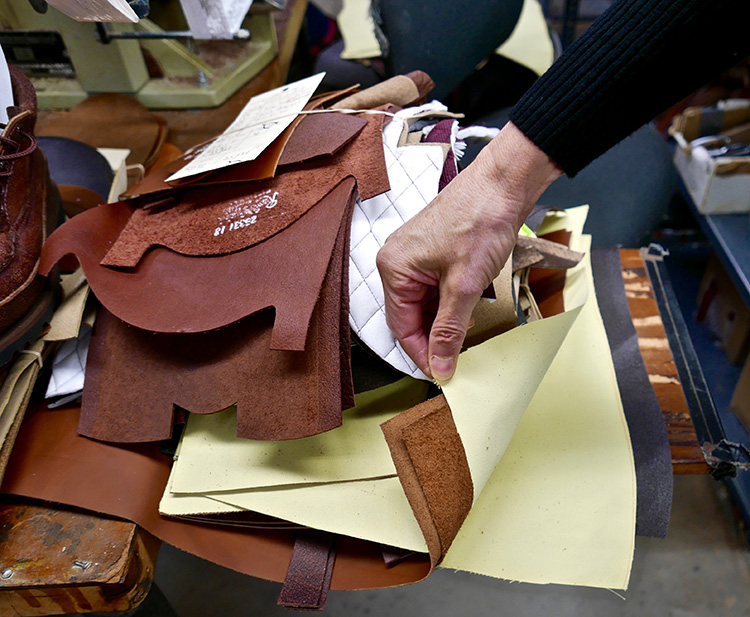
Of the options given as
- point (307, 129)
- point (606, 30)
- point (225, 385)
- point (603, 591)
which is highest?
point (606, 30)

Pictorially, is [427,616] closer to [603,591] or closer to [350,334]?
[603,591]

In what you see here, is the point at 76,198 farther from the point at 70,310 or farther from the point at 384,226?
the point at 384,226

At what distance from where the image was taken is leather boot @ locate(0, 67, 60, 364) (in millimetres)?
674

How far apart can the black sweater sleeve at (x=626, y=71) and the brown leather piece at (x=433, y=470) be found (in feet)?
1.07

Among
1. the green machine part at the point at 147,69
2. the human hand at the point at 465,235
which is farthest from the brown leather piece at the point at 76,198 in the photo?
the human hand at the point at 465,235

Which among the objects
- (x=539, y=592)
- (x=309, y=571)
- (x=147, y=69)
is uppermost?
(x=147, y=69)

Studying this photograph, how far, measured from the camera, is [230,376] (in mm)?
696

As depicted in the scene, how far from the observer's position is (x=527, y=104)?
1.91ft

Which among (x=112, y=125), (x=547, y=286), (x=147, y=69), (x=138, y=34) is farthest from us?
(x=147, y=69)

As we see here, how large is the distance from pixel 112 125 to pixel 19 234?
25.1 inches

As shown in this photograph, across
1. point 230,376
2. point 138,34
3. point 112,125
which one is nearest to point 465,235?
point 230,376

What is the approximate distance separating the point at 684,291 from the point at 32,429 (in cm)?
168

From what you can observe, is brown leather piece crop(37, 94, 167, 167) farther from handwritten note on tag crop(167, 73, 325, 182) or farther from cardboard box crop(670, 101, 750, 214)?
cardboard box crop(670, 101, 750, 214)

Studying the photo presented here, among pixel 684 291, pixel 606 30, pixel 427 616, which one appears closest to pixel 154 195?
pixel 606 30
